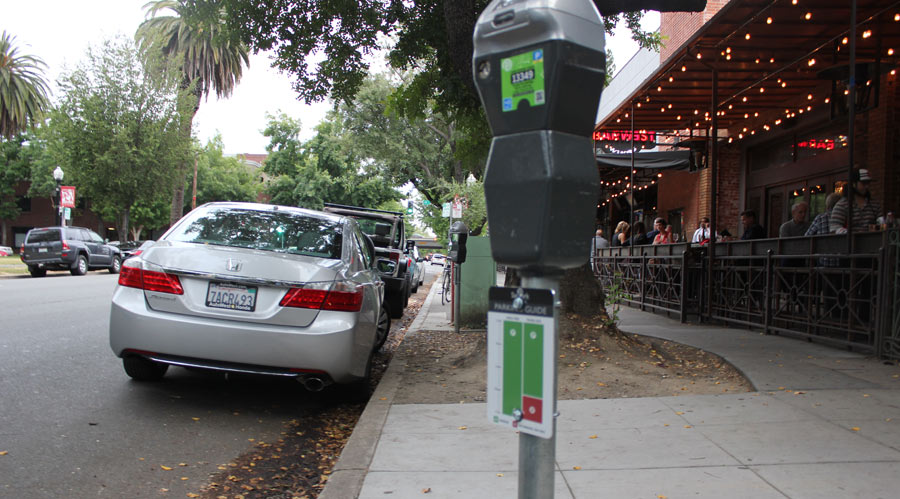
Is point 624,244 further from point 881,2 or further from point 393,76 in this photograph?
point 393,76

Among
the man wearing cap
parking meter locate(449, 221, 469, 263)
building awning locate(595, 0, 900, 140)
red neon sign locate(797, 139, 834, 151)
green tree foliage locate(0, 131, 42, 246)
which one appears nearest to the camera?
the man wearing cap

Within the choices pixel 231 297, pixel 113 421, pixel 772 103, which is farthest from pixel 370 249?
pixel 772 103

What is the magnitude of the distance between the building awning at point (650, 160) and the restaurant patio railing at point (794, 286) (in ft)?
8.33

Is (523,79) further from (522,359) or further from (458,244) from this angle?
(458,244)

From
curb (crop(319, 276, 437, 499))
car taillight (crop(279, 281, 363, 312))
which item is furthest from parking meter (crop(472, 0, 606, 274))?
car taillight (crop(279, 281, 363, 312))

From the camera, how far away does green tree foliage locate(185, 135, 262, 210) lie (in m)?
50.6

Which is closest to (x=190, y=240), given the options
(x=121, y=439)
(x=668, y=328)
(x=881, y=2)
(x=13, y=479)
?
(x=121, y=439)

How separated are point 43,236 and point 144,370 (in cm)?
1877

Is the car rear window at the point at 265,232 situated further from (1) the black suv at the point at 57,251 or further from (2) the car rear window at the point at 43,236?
(2) the car rear window at the point at 43,236

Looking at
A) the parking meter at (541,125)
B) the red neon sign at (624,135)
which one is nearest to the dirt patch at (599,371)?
the parking meter at (541,125)

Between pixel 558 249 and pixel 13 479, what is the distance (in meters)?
3.40

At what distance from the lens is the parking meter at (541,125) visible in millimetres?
1762

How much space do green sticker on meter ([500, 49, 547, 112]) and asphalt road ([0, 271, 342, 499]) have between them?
285 cm

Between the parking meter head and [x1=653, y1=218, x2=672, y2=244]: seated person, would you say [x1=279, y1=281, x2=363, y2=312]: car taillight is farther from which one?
[x1=653, y1=218, x2=672, y2=244]: seated person
